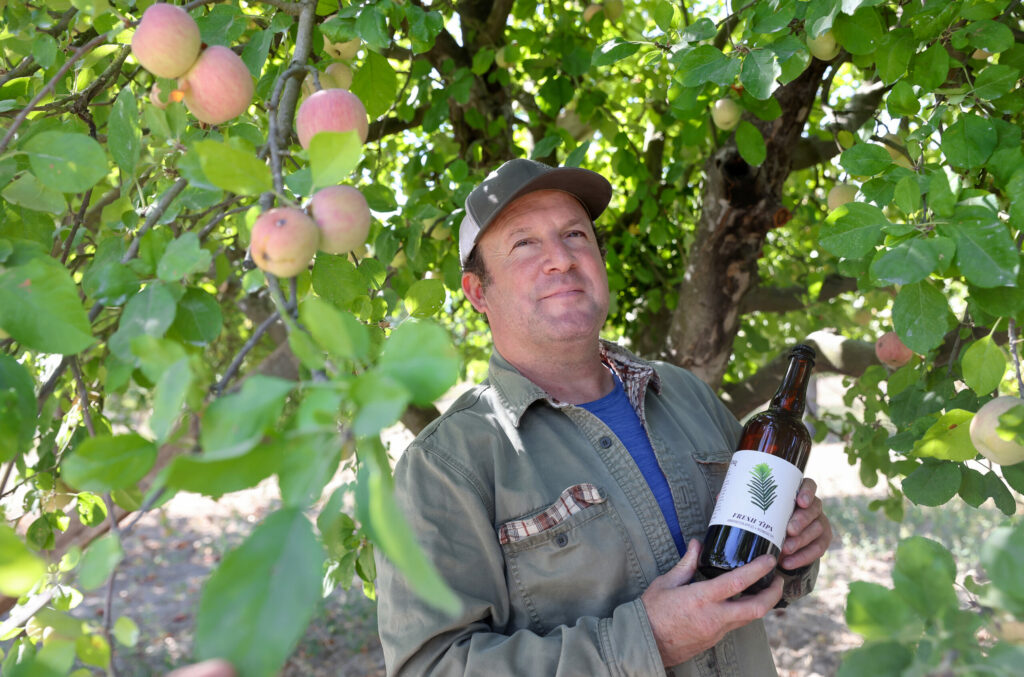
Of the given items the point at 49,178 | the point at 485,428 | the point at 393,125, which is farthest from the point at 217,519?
the point at 49,178

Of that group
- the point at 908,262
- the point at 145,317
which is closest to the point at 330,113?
the point at 145,317

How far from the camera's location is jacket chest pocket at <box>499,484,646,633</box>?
5.38 feet

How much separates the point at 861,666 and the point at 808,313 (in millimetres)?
3935

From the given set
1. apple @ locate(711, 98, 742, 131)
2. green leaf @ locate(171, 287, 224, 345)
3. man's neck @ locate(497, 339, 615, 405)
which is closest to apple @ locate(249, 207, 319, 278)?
green leaf @ locate(171, 287, 224, 345)

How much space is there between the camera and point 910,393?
2.06m

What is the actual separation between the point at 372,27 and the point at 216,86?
39 cm

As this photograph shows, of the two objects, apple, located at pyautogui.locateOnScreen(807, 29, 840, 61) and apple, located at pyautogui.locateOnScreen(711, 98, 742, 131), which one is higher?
apple, located at pyautogui.locateOnScreen(711, 98, 742, 131)

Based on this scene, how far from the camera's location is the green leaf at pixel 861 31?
1715 millimetres

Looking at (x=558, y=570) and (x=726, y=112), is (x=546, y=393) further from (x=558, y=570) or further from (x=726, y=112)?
(x=726, y=112)

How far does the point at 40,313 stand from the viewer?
2.93ft

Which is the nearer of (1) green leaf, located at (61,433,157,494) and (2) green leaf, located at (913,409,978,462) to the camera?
(1) green leaf, located at (61,433,157,494)

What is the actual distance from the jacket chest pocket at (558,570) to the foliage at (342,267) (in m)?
0.33

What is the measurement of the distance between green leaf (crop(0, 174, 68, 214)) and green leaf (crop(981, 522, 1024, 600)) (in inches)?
51.3

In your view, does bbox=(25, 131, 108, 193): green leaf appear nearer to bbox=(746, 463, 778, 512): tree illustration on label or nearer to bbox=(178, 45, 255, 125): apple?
bbox=(178, 45, 255, 125): apple
